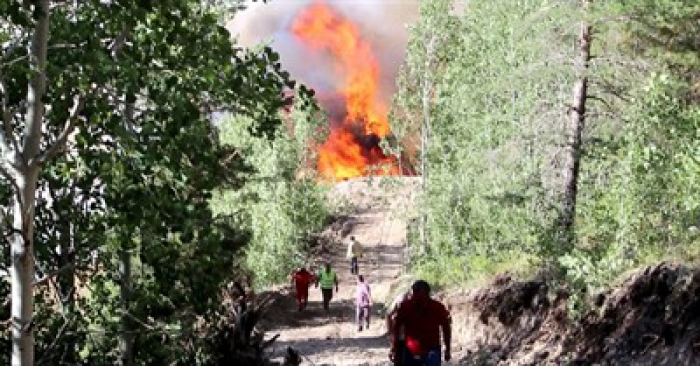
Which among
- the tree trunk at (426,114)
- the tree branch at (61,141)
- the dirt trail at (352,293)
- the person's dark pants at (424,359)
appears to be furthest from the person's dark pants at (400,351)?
the tree trunk at (426,114)

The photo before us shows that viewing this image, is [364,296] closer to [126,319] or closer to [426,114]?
[426,114]

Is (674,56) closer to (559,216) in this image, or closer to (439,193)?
(559,216)

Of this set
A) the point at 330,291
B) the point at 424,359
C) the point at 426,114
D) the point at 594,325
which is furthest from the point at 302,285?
the point at 424,359

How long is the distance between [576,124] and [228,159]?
23.1ft

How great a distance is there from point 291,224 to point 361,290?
21.7 meters

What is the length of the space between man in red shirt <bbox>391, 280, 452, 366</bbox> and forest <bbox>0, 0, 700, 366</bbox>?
2.25 metres

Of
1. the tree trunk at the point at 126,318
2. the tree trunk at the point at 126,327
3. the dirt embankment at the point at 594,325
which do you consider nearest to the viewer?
the tree trunk at the point at 126,318

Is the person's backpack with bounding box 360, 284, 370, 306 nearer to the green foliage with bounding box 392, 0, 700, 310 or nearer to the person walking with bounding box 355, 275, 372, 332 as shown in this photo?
the person walking with bounding box 355, 275, 372, 332

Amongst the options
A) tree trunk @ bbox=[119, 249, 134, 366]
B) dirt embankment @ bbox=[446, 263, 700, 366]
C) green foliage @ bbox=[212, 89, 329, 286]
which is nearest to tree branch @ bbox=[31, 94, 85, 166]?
tree trunk @ bbox=[119, 249, 134, 366]

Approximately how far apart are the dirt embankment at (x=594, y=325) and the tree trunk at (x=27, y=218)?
26.9 ft

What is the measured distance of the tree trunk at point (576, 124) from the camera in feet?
51.5

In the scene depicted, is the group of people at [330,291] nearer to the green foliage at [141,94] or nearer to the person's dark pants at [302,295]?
the person's dark pants at [302,295]

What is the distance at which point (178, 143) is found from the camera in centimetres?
500

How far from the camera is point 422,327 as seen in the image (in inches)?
377
